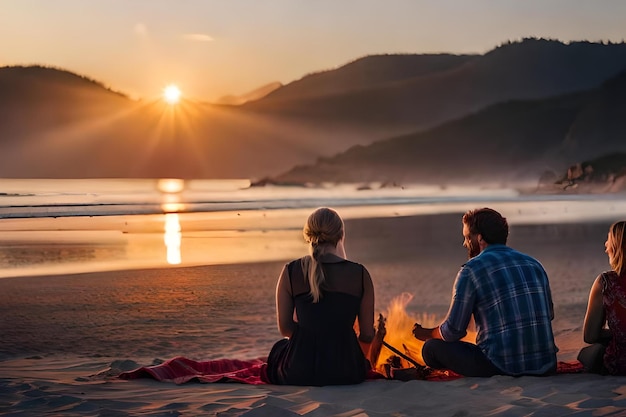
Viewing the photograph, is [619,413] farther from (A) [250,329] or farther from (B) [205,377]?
(A) [250,329]

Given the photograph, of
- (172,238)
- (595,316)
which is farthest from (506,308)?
(172,238)

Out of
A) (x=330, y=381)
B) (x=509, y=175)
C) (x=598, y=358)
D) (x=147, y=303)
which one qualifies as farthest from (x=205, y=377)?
(x=509, y=175)

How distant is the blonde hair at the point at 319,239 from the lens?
557 cm

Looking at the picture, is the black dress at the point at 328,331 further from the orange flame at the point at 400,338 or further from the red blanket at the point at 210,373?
the orange flame at the point at 400,338

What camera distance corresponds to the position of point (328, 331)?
569cm

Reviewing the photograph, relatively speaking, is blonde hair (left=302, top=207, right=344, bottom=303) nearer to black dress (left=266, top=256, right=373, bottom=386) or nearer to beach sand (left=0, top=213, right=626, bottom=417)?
black dress (left=266, top=256, right=373, bottom=386)

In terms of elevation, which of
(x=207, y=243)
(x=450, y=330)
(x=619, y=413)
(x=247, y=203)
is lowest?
(x=619, y=413)

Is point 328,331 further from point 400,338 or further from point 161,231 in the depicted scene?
point 161,231

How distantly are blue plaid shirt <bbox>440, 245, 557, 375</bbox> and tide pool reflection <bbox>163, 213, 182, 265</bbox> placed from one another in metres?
9.96

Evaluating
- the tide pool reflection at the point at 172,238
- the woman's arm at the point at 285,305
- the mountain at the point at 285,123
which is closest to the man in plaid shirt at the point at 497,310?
the woman's arm at the point at 285,305

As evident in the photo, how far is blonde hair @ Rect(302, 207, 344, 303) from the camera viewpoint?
5566 millimetres

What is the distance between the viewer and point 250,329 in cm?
927

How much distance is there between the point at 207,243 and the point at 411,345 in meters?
12.4

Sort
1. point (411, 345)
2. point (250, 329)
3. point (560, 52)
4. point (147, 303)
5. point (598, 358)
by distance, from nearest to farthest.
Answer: point (598, 358) < point (411, 345) < point (250, 329) < point (147, 303) < point (560, 52)
